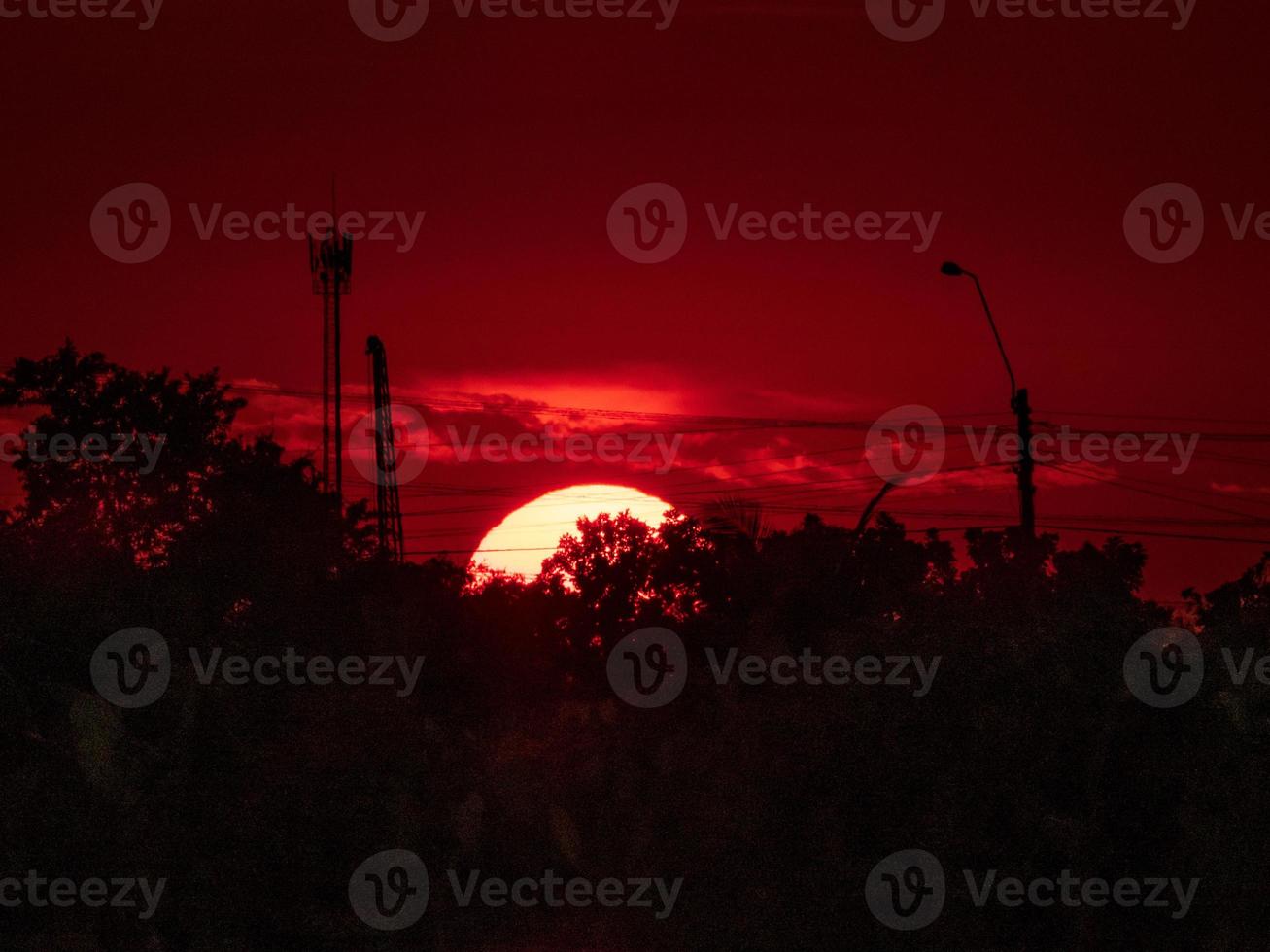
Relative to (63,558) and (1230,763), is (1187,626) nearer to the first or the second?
(1230,763)

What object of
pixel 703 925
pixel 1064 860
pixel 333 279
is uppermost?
pixel 333 279

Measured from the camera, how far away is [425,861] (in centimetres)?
1772

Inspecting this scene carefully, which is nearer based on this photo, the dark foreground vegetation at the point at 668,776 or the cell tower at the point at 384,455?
the dark foreground vegetation at the point at 668,776

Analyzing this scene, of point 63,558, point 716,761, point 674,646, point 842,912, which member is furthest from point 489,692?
point 842,912

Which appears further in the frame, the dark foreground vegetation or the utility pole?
the utility pole

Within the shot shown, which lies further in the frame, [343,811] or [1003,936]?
[343,811]

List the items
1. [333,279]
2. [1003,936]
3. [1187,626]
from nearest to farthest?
[1003,936]
[1187,626]
[333,279]

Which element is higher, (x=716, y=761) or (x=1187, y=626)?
(x=1187, y=626)

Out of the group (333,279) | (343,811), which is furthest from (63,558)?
(333,279)

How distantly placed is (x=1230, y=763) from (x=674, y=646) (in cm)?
1520

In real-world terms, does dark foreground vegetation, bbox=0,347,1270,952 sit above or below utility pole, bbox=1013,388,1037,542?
below

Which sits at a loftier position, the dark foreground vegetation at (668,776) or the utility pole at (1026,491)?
the utility pole at (1026,491)

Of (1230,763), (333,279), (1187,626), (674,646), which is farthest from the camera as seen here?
(333,279)

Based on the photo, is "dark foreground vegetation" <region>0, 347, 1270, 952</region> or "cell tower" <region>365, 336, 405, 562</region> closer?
"dark foreground vegetation" <region>0, 347, 1270, 952</region>
